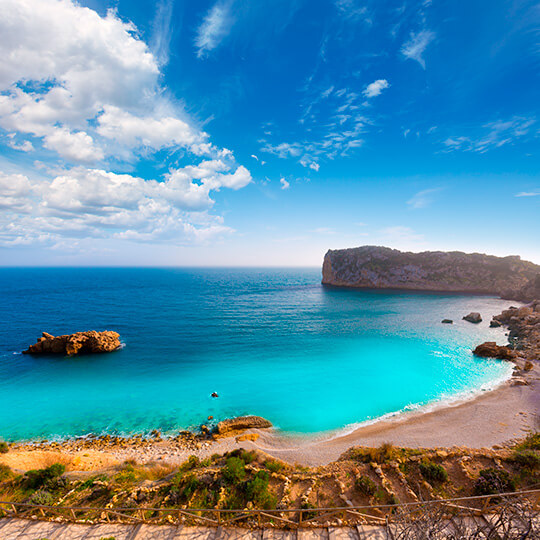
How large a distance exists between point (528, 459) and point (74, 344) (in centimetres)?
5461

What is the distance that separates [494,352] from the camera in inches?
1393

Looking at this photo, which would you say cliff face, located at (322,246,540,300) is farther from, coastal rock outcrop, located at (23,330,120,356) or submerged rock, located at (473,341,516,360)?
coastal rock outcrop, located at (23,330,120,356)

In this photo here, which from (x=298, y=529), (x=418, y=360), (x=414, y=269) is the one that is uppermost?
(x=414, y=269)

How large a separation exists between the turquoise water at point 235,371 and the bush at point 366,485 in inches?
422

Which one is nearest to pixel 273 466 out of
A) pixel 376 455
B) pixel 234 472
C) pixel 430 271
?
pixel 234 472

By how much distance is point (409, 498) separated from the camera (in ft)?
36.6

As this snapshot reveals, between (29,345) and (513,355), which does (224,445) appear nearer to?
(513,355)

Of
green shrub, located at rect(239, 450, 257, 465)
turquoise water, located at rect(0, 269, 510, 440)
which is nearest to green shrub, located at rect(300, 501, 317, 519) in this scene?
green shrub, located at rect(239, 450, 257, 465)

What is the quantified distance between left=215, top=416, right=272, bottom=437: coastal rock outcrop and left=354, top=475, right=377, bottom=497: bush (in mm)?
12432

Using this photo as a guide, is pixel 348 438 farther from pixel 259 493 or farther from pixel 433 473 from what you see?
pixel 259 493

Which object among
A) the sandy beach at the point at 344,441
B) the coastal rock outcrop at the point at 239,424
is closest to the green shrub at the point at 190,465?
the sandy beach at the point at 344,441

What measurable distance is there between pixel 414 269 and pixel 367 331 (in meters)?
79.8

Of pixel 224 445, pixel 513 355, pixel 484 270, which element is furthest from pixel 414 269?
pixel 224 445

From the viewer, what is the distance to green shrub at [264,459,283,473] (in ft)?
43.9
